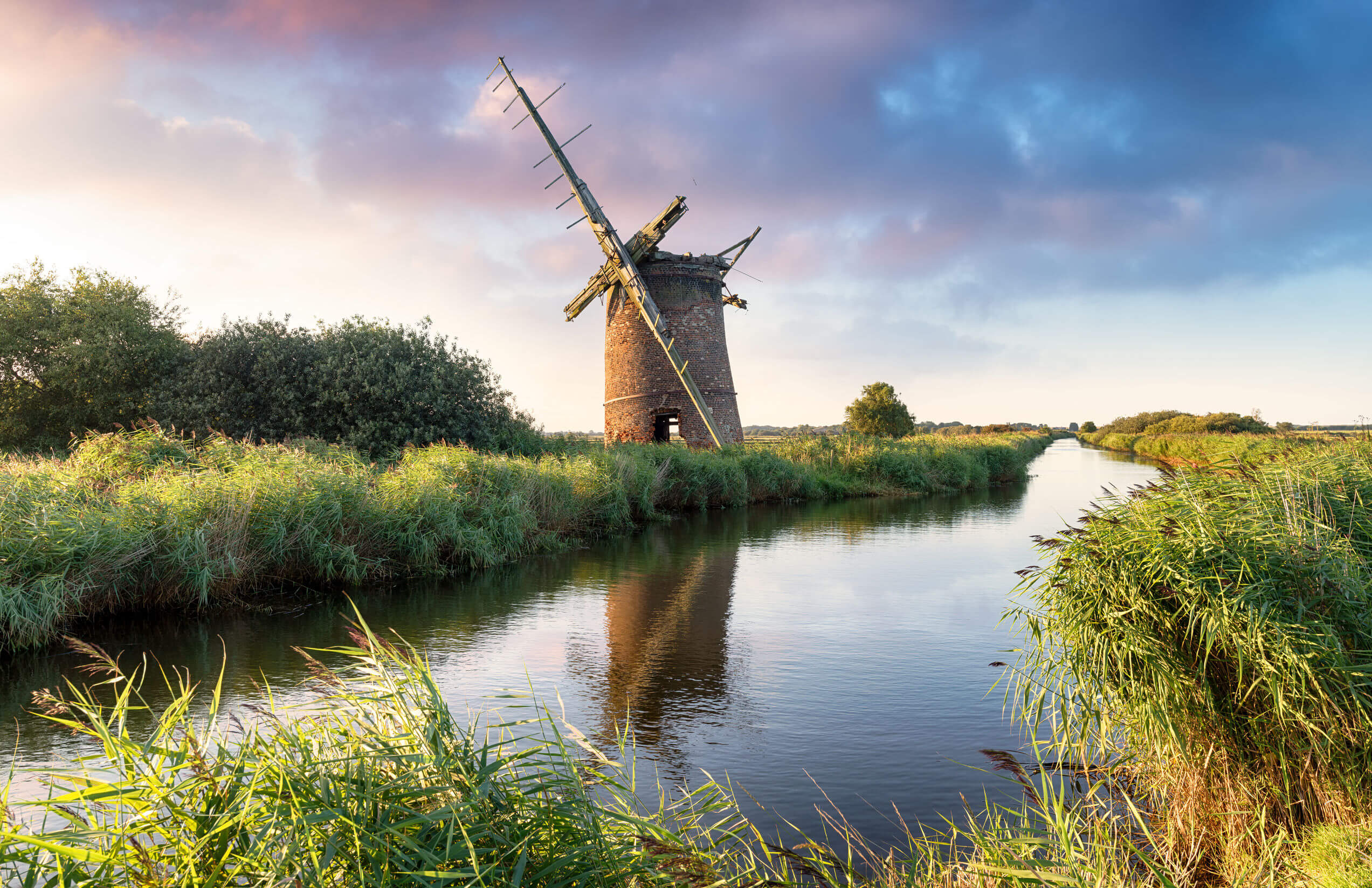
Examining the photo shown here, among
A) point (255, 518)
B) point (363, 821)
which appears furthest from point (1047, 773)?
point (255, 518)

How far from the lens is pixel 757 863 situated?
3.41 metres

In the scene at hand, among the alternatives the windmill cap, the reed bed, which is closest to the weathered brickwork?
the windmill cap

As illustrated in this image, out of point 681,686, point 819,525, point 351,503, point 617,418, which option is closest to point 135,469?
point 351,503

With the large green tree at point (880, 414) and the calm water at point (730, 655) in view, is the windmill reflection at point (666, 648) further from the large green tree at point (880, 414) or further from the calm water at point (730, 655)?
the large green tree at point (880, 414)

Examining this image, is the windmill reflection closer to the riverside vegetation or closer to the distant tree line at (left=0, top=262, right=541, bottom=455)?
the riverside vegetation

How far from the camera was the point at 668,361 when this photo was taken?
2375 cm

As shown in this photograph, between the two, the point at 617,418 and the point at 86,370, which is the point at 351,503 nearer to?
the point at 86,370

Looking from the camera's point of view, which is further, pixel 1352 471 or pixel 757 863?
pixel 1352 471

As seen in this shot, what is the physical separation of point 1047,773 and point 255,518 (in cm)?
846

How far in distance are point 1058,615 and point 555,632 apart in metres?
5.23

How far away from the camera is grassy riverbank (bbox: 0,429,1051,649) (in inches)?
291

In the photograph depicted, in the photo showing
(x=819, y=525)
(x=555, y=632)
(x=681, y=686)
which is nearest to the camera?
(x=681, y=686)

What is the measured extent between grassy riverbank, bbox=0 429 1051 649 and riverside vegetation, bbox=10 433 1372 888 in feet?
12.5

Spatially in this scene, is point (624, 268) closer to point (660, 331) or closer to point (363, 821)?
point (660, 331)
